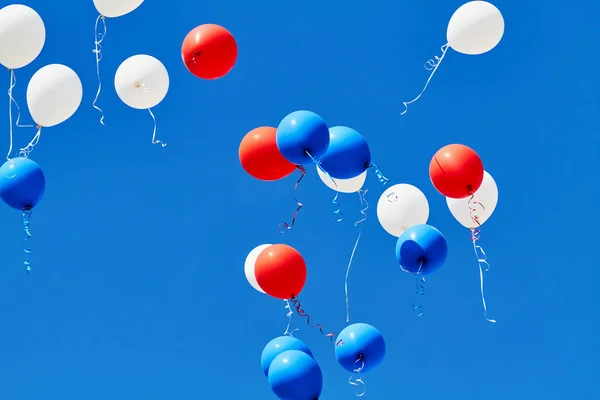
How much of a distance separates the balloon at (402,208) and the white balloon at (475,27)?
1698 millimetres

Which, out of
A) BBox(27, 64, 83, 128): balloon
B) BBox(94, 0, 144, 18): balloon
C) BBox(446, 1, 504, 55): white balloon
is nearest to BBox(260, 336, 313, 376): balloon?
BBox(27, 64, 83, 128): balloon

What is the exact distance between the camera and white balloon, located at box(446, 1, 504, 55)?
34.6 ft

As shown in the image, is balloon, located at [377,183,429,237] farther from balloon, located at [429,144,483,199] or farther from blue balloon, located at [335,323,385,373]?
blue balloon, located at [335,323,385,373]

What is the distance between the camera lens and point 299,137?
8992 millimetres

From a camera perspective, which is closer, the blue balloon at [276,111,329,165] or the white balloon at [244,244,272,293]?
the blue balloon at [276,111,329,165]

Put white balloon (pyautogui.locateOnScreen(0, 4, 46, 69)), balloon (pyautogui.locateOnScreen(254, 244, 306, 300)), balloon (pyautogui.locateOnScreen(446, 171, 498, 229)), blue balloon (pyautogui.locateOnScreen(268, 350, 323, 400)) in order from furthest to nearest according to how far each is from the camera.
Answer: balloon (pyautogui.locateOnScreen(446, 171, 498, 229)), white balloon (pyautogui.locateOnScreen(0, 4, 46, 69)), balloon (pyautogui.locateOnScreen(254, 244, 306, 300)), blue balloon (pyautogui.locateOnScreen(268, 350, 323, 400))

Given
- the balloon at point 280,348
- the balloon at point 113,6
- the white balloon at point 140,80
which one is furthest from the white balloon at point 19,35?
the balloon at point 280,348

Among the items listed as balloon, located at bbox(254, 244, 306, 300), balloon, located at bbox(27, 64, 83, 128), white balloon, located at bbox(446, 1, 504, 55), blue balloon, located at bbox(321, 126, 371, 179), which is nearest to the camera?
balloon, located at bbox(254, 244, 306, 300)

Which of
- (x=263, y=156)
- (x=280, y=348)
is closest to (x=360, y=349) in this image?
(x=280, y=348)

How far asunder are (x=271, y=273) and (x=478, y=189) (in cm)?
257

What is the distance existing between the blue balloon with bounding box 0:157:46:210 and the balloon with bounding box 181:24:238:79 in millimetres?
1952

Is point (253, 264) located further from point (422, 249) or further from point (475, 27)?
point (475, 27)

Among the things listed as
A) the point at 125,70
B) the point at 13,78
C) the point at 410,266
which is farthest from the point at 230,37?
the point at 410,266

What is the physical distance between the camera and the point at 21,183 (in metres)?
9.80
